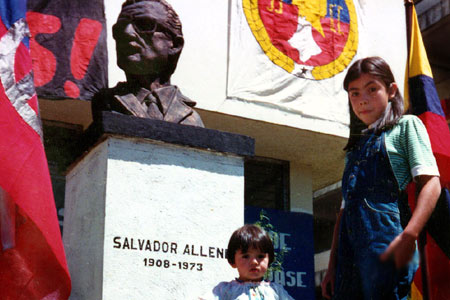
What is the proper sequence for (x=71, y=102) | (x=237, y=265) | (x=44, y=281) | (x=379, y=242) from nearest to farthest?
1. (x=379, y=242)
2. (x=237, y=265)
3. (x=44, y=281)
4. (x=71, y=102)

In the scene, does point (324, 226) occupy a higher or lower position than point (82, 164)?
lower

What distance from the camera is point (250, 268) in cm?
291

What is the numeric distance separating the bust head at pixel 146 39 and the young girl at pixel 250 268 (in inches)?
68.5

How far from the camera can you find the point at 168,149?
154 inches

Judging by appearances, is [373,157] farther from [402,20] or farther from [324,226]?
[324,226]

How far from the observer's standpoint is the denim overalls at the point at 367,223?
1987mm

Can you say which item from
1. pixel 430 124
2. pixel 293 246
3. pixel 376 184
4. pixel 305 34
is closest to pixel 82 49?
pixel 305 34

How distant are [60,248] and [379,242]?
2.03 m

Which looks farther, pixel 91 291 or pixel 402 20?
pixel 402 20

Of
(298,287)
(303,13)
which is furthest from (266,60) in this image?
(298,287)

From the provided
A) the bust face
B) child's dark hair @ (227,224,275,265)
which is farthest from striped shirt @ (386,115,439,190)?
the bust face

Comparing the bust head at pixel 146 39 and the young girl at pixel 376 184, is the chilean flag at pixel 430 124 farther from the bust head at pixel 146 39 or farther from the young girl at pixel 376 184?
the young girl at pixel 376 184

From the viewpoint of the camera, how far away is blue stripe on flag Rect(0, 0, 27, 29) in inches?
160

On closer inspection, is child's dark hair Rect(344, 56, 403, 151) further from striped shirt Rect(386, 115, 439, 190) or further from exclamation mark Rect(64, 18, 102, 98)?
exclamation mark Rect(64, 18, 102, 98)
